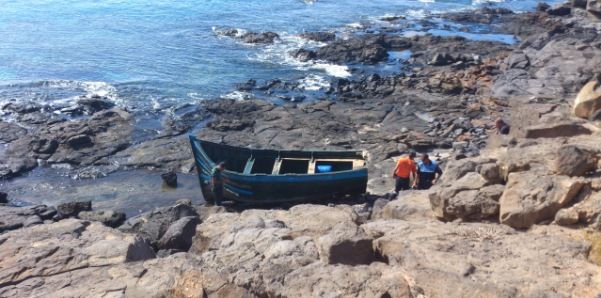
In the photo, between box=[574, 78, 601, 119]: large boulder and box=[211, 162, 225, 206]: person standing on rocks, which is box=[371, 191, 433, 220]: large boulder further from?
box=[574, 78, 601, 119]: large boulder

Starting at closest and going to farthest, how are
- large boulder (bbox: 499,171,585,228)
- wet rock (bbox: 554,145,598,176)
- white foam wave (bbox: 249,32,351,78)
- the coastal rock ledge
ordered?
1. the coastal rock ledge
2. large boulder (bbox: 499,171,585,228)
3. wet rock (bbox: 554,145,598,176)
4. white foam wave (bbox: 249,32,351,78)

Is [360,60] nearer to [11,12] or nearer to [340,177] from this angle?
[340,177]

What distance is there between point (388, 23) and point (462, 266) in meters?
40.1

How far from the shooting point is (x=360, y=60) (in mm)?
34000

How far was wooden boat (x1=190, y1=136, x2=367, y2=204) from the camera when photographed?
16766 millimetres

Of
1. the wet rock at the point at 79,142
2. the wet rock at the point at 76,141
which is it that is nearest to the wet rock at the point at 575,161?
the wet rock at the point at 76,141

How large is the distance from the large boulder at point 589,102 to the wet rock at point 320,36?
25131mm

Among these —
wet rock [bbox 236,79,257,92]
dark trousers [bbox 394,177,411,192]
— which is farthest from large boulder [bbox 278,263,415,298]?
wet rock [bbox 236,79,257,92]

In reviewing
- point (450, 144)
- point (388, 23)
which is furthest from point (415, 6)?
point (450, 144)

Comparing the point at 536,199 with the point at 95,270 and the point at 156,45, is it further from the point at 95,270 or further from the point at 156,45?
the point at 156,45

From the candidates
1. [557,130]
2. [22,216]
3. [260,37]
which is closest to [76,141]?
[22,216]

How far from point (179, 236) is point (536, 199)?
27.3ft

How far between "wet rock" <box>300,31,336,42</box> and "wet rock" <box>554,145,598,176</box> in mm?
30607

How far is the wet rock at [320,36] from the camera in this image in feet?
130
